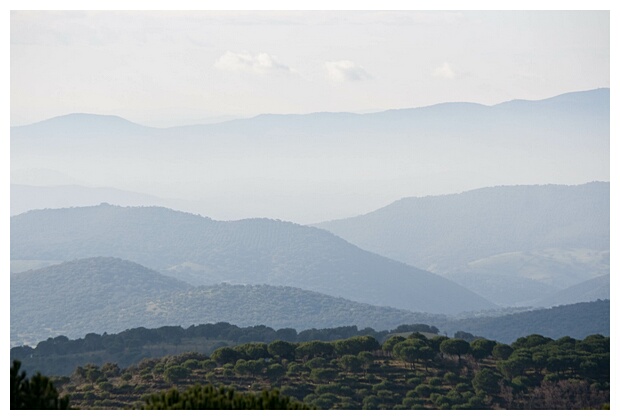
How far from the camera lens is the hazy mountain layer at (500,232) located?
6775cm

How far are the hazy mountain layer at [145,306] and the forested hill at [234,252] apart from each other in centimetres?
644

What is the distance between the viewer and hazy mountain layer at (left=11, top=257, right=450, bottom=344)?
52.7 meters

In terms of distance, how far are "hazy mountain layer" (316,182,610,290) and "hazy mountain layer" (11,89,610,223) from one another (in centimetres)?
1142

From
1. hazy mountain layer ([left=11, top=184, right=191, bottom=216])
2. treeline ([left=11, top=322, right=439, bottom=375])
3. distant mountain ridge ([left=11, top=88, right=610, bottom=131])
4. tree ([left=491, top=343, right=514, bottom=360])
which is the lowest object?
tree ([left=491, top=343, right=514, bottom=360])

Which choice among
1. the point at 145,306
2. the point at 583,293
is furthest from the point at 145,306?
the point at 583,293

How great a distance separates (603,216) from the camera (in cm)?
7538

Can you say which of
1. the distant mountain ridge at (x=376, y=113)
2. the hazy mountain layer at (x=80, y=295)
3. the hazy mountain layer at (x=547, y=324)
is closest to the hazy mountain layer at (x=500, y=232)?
the distant mountain ridge at (x=376, y=113)

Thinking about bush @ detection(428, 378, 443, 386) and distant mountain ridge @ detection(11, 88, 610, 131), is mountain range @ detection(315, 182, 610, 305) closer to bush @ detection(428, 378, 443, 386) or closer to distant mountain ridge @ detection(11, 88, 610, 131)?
distant mountain ridge @ detection(11, 88, 610, 131)

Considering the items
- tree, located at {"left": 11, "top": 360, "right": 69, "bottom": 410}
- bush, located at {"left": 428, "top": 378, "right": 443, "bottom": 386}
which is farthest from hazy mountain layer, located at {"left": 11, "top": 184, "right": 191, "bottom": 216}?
tree, located at {"left": 11, "top": 360, "right": 69, "bottom": 410}
